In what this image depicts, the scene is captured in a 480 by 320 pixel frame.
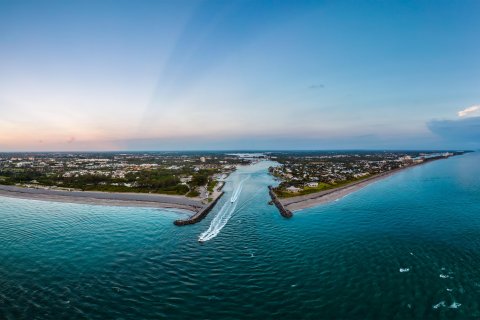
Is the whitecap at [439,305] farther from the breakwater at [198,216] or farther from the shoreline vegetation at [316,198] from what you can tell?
the shoreline vegetation at [316,198]

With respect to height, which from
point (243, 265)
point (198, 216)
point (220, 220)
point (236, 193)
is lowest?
point (243, 265)

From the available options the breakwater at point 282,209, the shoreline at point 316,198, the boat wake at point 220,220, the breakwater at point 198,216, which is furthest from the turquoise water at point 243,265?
the shoreline at point 316,198

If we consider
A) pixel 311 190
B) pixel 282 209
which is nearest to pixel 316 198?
pixel 311 190

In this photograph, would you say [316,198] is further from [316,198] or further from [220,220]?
[220,220]

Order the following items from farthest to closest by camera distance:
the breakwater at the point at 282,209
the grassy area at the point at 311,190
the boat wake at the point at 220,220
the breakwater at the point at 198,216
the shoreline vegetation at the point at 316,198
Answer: the grassy area at the point at 311,190
the shoreline vegetation at the point at 316,198
the breakwater at the point at 282,209
the breakwater at the point at 198,216
the boat wake at the point at 220,220

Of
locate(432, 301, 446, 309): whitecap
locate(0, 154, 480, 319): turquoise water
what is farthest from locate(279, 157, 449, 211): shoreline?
locate(432, 301, 446, 309): whitecap
